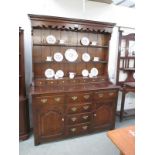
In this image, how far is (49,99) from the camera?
2145 mm

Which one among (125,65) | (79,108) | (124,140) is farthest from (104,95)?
(124,140)

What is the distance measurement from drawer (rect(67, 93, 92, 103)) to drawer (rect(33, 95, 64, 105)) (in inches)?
4.9

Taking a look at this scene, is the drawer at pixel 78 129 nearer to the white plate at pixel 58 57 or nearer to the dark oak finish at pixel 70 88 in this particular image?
the dark oak finish at pixel 70 88

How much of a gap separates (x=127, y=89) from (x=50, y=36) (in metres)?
1.83

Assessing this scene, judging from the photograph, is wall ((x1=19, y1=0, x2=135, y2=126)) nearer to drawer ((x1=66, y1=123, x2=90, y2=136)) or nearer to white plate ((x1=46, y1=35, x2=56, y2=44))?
white plate ((x1=46, y1=35, x2=56, y2=44))

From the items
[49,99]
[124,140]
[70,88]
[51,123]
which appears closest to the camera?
[124,140]

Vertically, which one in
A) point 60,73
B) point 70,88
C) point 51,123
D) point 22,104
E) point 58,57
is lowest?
point 51,123

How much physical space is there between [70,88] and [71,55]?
669 millimetres

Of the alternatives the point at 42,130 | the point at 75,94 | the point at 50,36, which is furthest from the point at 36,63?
the point at 42,130

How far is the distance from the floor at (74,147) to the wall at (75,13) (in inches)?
39.9

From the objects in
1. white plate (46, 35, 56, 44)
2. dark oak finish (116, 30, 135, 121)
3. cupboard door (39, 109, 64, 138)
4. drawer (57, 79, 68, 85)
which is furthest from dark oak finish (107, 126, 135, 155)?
white plate (46, 35, 56, 44)

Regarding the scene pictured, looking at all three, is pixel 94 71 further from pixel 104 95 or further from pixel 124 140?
Answer: pixel 124 140

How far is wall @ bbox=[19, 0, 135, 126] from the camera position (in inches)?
94.7

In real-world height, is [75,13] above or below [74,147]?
above
